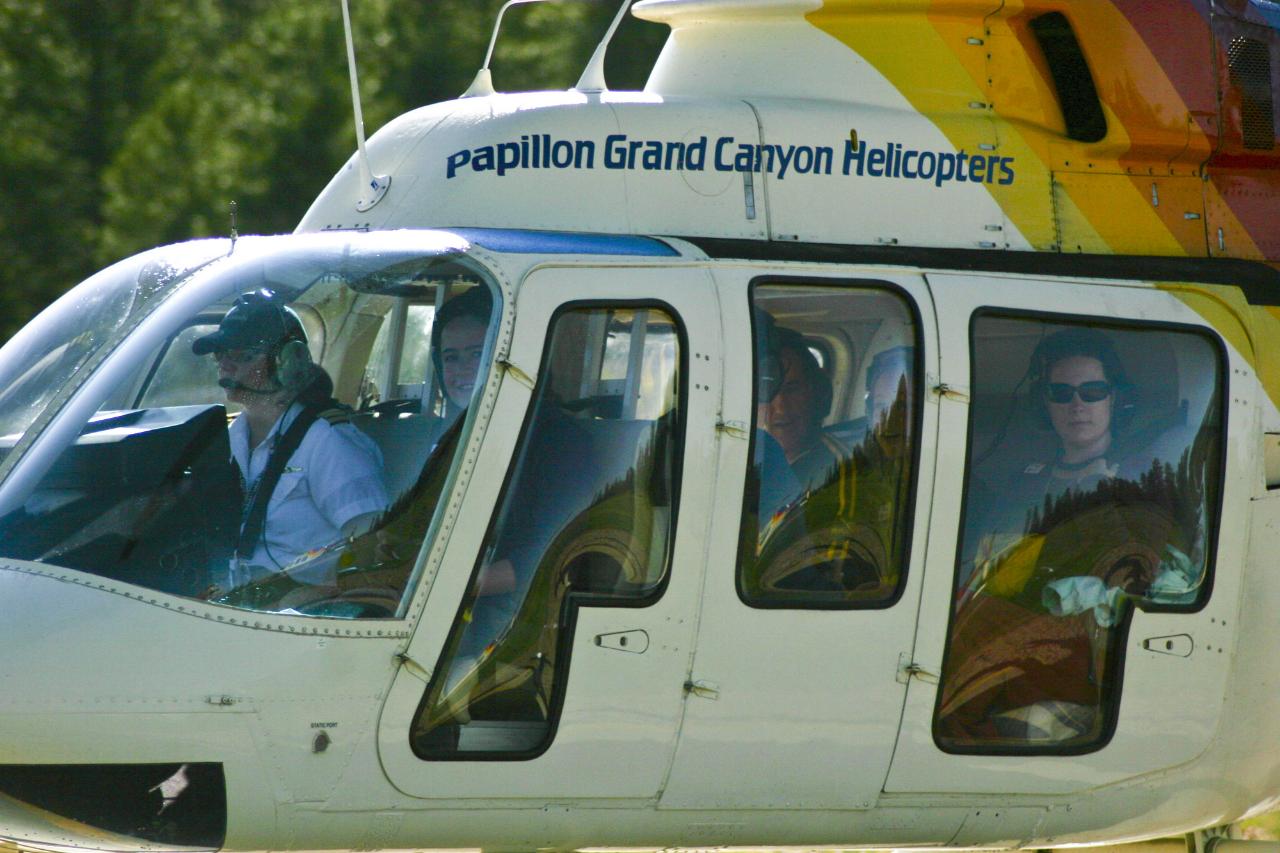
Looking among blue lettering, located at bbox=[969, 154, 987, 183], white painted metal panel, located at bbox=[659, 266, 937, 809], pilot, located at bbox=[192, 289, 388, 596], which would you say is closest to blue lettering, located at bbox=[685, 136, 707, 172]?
white painted metal panel, located at bbox=[659, 266, 937, 809]

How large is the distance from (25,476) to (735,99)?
2193 millimetres

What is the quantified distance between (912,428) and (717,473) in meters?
0.58

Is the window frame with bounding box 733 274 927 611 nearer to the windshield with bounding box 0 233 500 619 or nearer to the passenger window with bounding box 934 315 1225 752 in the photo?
the passenger window with bounding box 934 315 1225 752

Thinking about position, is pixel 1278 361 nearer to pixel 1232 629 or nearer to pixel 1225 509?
pixel 1225 509

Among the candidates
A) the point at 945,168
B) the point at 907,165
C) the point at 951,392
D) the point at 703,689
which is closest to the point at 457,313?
the point at 703,689

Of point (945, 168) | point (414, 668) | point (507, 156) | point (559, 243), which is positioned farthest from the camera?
point (945, 168)

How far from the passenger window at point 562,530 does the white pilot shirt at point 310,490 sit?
1.05 ft

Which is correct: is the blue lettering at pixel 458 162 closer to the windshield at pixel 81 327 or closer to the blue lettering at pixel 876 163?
the windshield at pixel 81 327

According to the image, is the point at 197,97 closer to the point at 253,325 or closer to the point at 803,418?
the point at 253,325

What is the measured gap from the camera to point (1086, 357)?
4.67m

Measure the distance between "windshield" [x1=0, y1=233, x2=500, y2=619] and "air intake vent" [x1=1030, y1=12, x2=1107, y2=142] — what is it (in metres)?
2.03

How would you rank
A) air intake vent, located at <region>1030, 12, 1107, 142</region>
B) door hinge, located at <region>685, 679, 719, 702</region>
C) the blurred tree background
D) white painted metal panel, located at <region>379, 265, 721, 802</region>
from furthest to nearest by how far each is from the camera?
the blurred tree background < air intake vent, located at <region>1030, 12, 1107, 142</region> < door hinge, located at <region>685, 679, 719, 702</region> < white painted metal panel, located at <region>379, 265, 721, 802</region>

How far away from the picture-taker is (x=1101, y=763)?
463 cm

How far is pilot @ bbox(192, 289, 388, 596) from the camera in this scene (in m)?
3.84
